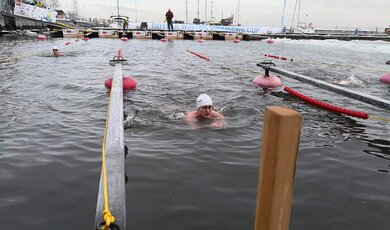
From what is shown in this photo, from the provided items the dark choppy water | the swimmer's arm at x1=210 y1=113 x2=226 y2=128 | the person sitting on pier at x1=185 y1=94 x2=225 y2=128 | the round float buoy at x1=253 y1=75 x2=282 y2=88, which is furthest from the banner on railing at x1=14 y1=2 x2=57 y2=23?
the swimmer's arm at x1=210 y1=113 x2=226 y2=128

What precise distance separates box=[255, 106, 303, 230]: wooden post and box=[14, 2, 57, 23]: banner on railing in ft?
163

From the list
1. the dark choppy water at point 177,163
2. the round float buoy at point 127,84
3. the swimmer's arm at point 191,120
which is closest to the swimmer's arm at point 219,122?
the dark choppy water at point 177,163

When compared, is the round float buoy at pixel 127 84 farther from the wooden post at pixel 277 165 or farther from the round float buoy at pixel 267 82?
the wooden post at pixel 277 165

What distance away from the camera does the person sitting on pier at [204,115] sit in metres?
8.33

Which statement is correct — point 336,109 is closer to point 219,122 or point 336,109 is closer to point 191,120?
point 219,122

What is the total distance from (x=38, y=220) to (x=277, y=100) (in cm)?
876

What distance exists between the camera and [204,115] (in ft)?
28.5

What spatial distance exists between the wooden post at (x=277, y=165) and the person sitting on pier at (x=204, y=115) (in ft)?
18.5

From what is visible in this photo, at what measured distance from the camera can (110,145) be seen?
5.13 meters

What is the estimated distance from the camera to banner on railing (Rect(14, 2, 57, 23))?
4422cm

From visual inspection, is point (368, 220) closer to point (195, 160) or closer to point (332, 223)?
point (332, 223)

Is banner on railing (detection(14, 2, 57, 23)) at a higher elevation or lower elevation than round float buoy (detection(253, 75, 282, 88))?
higher

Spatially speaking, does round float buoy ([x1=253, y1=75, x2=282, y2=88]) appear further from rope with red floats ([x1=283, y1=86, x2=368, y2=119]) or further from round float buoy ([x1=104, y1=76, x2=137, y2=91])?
round float buoy ([x1=104, y1=76, x2=137, y2=91])

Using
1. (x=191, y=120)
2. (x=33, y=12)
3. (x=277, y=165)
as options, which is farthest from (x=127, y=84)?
(x=33, y=12)
